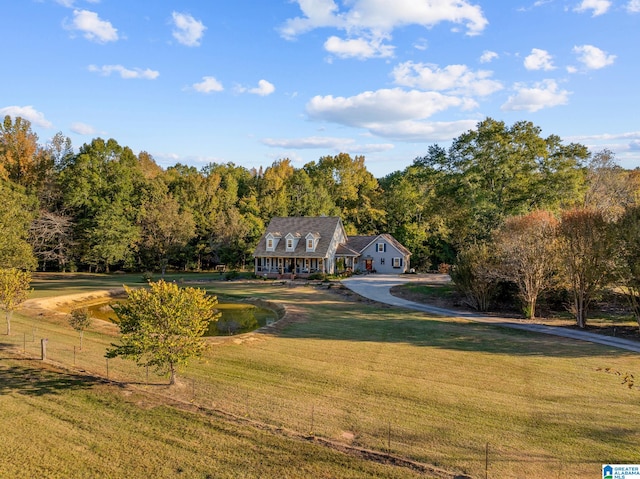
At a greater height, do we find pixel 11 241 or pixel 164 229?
pixel 164 229

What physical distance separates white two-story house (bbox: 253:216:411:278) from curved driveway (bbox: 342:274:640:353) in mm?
5073

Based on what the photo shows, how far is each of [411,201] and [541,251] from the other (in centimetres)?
3622

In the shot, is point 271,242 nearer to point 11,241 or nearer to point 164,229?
point 164,229

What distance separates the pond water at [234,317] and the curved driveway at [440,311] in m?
9.40

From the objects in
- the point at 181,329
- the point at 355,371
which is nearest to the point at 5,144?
the point at 181,329

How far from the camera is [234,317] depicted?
28.0 m

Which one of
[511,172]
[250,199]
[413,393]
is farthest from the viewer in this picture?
[250,199]

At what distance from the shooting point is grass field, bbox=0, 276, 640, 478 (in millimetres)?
9609

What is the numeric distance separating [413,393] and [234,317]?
684 inches

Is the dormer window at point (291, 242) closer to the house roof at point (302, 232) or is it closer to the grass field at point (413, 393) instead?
the house roof at point (302, 232)

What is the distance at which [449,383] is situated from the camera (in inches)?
554

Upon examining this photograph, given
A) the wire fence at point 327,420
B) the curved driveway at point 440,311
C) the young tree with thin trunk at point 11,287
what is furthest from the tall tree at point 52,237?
the wire fence at point 327,420
